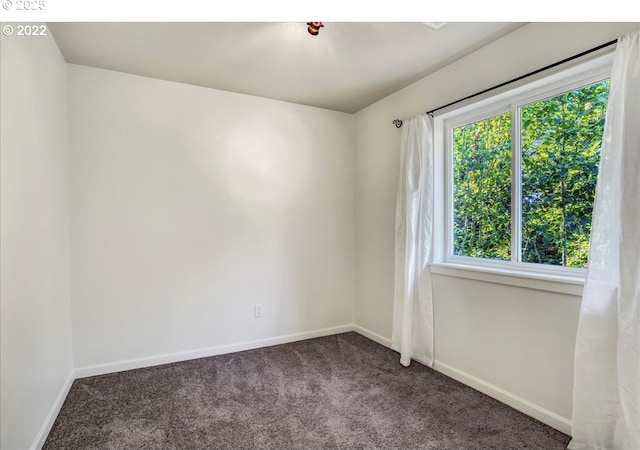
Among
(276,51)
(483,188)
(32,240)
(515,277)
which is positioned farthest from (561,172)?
(32,240)

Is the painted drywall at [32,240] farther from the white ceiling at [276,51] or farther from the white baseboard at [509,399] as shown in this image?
the white baseboard at [509,399]

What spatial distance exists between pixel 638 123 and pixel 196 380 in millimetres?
3072

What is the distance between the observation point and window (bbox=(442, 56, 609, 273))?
1.96m

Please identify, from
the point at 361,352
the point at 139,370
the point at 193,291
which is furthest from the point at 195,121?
the point at 361,352

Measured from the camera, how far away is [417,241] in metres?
2.79

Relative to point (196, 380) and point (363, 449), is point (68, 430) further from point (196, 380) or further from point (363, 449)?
point (363, 449)

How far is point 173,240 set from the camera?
2.92 metres

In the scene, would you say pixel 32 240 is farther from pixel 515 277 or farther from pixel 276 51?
pixel 515 277

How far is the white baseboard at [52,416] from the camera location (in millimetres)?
1777

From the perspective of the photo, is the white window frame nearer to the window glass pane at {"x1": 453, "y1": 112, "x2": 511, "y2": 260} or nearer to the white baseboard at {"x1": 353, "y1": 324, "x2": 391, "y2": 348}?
the window glass pane at {"x1": 453, "y1": 112, "x2": 511, "y2": 260}

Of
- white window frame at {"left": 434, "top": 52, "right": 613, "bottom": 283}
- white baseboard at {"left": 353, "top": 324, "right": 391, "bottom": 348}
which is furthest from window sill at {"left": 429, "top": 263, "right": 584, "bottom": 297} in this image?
white baseboard at {"left": 353, "top": 324, "right": 391, "bottom": 348}

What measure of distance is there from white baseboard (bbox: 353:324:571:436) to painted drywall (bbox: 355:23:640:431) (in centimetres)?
2

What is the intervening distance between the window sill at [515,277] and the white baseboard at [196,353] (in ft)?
4.81

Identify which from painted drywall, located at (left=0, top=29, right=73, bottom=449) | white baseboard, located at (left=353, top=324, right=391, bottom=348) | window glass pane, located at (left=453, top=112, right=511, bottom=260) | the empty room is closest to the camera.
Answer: painted drywall, located at (left=0, top=29, right=73, bottom=449)
